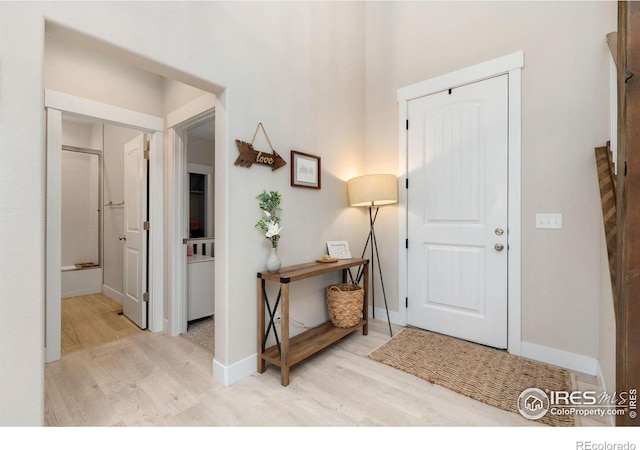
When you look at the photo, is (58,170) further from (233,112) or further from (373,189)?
(373,189)

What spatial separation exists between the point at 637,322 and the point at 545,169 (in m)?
1.81

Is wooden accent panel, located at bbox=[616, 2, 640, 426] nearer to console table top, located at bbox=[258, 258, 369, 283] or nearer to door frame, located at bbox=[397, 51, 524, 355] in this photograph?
console table top, located at bbox=[258, 258, 369, 283]

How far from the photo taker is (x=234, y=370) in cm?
203

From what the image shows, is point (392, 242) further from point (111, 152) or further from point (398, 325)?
point (111, 152)

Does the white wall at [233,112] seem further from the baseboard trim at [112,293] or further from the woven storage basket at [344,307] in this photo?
the baseboard trim at [112,293]

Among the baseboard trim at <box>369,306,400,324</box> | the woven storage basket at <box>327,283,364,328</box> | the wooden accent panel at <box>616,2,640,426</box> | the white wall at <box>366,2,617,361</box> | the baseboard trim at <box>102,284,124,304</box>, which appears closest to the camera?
the wooden accent panel at <box>616,2,640,426</box>

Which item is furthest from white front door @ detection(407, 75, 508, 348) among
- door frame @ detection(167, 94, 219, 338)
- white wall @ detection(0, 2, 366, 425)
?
door frame @ detection(167, 94, 219, 338)

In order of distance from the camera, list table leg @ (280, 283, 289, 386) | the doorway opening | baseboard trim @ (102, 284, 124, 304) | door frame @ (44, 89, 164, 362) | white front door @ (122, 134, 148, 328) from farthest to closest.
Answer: baseboard trim @ (102, 284, 124, 304)
the doorway opening
white front door @ (122, 134, 148, 328)
door frame @ (44, 89, 164, 362)
table leg @ (280, 283, 289, 386)

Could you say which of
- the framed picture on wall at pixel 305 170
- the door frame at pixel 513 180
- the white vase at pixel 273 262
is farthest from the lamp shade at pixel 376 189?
the white vase at pixel 273 262

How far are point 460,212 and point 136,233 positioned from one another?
127 inches

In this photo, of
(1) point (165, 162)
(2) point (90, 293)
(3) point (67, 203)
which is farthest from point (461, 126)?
(3) point (67, 203)

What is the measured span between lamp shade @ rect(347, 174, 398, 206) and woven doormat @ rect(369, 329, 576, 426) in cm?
Result: 128

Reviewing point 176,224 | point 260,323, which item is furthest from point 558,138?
point 176,224

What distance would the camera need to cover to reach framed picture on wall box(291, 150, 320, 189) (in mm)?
2447
